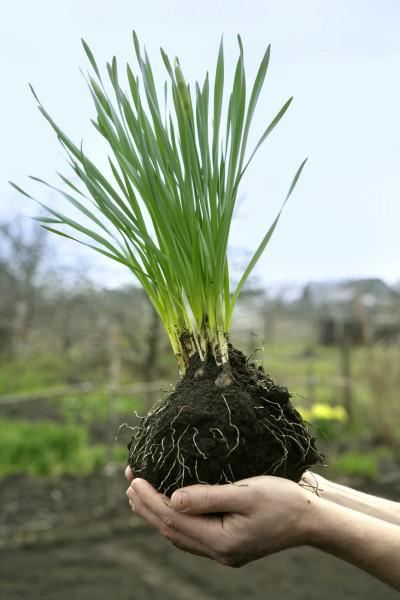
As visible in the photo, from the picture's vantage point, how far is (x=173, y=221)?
104 cm

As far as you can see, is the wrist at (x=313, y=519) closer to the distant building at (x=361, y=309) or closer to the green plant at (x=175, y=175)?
the green plant at (x=175, y=175)

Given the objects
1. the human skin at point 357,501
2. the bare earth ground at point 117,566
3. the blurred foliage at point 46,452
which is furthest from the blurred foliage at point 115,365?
the human skin at point 357,501

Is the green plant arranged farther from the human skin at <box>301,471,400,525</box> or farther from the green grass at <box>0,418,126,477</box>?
the green grass at <box>0,418,126,477</box>

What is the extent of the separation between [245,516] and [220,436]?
0.13 meters

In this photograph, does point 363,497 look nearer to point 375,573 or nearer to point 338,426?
point 375,573

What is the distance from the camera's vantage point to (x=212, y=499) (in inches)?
37.0

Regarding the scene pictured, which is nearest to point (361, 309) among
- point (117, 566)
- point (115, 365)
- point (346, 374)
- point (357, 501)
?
point (346, 374)

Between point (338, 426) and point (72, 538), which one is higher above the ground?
point (338, 426)

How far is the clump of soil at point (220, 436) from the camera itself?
988mm

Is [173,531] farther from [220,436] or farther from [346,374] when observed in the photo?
[346,374]

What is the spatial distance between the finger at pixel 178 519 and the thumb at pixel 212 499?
0.10 ft

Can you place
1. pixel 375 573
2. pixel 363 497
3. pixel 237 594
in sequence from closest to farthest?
pixel 375 573 < pixel 363 497 < pixel 237 594

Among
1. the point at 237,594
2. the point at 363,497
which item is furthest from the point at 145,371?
the point at 363,497

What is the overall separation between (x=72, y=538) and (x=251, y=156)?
125 inches
